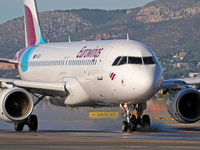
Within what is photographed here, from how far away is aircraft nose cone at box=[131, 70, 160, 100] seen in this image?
23.0 meters

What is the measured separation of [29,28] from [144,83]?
17029 mm

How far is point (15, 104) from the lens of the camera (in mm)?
26078

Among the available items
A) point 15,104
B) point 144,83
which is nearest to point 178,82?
→ point 144,83

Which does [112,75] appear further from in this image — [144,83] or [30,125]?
[30,125]

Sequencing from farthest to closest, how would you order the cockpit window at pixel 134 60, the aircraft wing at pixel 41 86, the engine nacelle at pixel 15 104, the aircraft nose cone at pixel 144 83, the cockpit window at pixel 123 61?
the aircraft wing at pixel 41 86 < the engine nacelle at pixel 15 104 < the cockpit window at pixel 123 61 < the cockpit window at pixel 134 60 < the aircraft nose cone at pixel 144 83

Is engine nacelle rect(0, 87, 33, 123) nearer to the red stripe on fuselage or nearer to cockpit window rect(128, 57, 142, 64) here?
cockpit window rect(128, 57, 142, 64)

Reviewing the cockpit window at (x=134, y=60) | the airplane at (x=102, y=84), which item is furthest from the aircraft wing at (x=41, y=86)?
the cockpit window at (x=134, y=60)

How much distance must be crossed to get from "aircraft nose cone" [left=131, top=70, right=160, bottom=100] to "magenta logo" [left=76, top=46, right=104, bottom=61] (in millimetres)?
3928

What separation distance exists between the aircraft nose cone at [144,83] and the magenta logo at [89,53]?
3.93 m

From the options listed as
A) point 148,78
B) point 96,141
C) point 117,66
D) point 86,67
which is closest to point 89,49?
point 86,67

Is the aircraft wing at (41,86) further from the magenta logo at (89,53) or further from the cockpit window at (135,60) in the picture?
the cockpit window at (135,60)

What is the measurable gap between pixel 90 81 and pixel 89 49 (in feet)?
7.59

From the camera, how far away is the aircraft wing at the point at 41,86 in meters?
27.1

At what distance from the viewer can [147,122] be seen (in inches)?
1104
